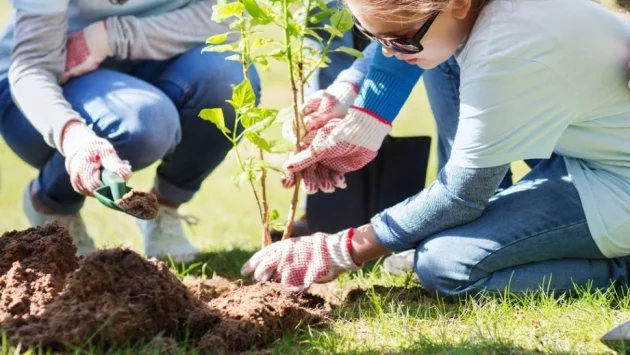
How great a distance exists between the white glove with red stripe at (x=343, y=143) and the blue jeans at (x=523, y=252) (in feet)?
1.06

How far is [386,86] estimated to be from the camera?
2.74 metres

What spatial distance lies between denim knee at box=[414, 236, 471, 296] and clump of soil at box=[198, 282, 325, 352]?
323 millimetres

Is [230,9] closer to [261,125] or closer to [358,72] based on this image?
[261,125]

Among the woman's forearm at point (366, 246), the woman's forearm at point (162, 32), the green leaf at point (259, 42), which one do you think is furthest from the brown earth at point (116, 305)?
the woman's forearm at point (162, 32)

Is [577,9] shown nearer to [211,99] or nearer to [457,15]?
[457,15]

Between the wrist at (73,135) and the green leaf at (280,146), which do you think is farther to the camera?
the wrist at (73,135)

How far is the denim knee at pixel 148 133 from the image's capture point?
3.06 m

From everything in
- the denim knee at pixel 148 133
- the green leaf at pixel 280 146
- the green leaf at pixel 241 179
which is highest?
the green leaf at pixel 280 146

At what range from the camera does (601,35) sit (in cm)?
246

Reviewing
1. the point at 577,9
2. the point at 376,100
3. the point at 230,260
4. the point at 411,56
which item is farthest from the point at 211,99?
the point at 577,9

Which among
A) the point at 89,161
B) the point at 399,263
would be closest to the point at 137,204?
the point at 89,161

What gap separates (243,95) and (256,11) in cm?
25

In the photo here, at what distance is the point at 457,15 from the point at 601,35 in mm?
386

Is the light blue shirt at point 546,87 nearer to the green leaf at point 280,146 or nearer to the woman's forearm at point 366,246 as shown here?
the woman's forearm at point 366,246
